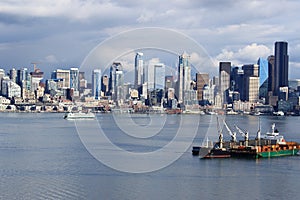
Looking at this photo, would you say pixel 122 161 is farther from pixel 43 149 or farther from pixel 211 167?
pixel 43 149

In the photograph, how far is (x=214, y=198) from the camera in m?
12.6

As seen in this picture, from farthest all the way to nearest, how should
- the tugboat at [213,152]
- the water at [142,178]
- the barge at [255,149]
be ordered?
the barge at [255,149]
the tugboat at [213,152]
the water at [142,178]

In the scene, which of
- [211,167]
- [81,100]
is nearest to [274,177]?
[211,167]

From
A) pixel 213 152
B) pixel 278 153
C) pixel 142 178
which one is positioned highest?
pixel 213 152

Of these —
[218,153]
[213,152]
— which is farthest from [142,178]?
[218,153]

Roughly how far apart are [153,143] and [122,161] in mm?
6700

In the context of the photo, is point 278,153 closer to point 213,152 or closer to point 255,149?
point 255,149

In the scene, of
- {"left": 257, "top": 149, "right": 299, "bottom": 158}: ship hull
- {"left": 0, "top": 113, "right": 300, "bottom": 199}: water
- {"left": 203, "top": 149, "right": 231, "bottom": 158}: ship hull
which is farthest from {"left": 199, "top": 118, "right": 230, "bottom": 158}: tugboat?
{"left": 257, "top": 149, "right": 299, "bottom": 158}: ship hull

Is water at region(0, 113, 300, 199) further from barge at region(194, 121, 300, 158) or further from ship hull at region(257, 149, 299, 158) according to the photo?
barge at region(194, 121, 300, 158)

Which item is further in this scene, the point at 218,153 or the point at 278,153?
the point at 278,153

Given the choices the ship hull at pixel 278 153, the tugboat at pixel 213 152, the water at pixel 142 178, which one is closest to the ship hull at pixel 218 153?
the tugboat at pixel 213 152

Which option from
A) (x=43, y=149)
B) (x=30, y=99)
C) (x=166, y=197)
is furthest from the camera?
(x=30, y=99)

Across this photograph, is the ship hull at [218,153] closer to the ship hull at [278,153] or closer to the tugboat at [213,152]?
the tugboat at [213,152]

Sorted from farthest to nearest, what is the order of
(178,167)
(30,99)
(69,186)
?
(30,99) < (178,167) < (69,186)
